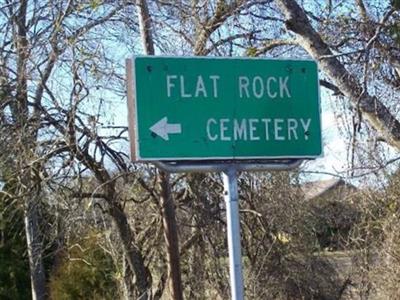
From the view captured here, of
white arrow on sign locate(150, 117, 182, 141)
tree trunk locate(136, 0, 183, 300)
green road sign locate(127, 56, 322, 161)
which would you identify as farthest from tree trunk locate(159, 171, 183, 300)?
white arrow on sign locate(150, 117, 182, 141)

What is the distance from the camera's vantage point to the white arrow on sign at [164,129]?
3531mm

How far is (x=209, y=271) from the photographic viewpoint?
34.0 feet

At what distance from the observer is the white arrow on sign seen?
139 inches

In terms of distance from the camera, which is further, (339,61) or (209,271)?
(209,271)

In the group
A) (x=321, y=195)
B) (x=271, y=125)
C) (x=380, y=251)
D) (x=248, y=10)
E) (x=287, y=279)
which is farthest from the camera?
(x=321, y=195)

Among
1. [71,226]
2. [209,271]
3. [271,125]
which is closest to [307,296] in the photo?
[209,271]

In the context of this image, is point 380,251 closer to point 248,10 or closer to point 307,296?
point 307,296

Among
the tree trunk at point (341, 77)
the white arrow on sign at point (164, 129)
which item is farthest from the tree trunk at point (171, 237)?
the white arrow on sign at point (164, 129)

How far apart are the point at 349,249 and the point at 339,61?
11.0 feet

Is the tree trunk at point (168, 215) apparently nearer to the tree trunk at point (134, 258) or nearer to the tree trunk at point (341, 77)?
the tree trunk at point (134, 258)

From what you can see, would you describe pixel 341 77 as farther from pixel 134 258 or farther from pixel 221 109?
pixel 221 109

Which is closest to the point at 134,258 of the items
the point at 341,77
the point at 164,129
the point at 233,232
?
the point at 341,77

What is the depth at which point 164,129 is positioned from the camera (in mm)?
3547

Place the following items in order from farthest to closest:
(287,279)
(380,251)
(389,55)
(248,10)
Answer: (287,279), (380,251), (248,10), (389,55)
